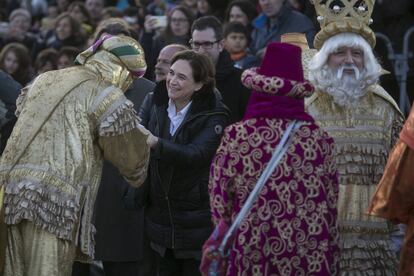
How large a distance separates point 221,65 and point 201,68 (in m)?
1.46

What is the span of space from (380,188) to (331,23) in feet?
4.51

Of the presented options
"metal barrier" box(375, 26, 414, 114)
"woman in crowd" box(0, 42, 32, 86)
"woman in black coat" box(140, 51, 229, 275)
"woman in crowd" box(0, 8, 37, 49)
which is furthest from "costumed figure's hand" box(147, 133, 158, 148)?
"woman in crowd" box(0, 8, 37, 49)

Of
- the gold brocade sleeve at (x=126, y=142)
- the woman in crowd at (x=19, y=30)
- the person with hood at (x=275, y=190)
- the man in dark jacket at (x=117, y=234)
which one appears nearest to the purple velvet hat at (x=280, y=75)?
the person with hood at (x=275, y=190)

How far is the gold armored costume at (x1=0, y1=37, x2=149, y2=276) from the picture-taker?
7.14 metres

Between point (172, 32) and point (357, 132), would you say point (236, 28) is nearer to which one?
point (172, 32)

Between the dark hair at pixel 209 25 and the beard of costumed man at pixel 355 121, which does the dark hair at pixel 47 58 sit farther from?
the beard of costumed man at pixel 355 121

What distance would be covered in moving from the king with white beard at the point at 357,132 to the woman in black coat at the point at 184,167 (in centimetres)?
92

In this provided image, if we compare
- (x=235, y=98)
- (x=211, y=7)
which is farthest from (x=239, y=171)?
(x=211, y=7)

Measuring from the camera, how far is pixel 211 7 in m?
14.3

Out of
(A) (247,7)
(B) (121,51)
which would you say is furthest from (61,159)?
(A) (247,7)

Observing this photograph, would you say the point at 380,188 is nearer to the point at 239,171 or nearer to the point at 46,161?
the point at 239,171

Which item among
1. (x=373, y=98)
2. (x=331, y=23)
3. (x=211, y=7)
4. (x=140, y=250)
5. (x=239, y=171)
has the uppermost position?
(x=211, y=7)

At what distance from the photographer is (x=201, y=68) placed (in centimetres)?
843

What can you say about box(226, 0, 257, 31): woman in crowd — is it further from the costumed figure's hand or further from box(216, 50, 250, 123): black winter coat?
the costumed figure's hand
